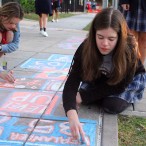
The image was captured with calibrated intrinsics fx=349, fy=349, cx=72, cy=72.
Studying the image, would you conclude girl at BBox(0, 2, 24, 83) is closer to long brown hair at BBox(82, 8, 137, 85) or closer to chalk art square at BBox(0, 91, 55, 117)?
chalk art square at BBox(0, 91, 55, 117)

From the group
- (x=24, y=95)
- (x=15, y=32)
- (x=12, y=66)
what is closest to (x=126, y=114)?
(x=24, y=95)

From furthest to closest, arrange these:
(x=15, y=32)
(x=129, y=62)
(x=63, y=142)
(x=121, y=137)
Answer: (x=15, y=32)
(x=129, y=62)
(x=121, y=137)
(x=63, y=142)

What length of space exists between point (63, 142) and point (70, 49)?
4266mm

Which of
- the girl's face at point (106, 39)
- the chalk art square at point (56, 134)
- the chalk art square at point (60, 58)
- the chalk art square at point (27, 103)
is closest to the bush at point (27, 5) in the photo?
the chalk art square at point (60, 58)

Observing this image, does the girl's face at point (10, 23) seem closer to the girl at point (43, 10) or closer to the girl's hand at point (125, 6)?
the girl's hand at point (125, 6)

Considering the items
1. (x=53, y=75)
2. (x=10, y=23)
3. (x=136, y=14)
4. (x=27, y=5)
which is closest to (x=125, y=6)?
(x=136, y=14)

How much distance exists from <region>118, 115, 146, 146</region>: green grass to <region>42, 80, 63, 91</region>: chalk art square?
40.2 inches

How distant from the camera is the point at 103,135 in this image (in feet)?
9.46

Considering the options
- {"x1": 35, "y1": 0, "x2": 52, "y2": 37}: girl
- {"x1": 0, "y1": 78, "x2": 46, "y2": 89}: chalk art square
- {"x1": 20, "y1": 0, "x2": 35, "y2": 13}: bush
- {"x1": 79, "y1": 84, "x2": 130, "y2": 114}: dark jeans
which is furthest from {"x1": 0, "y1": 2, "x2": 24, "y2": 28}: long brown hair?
{"x1": 20, "y1": 0, "x2": 35, "y2": 13}: bush

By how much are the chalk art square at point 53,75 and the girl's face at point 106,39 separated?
Result: 175 cm

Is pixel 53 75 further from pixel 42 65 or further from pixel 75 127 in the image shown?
pixel 75 127

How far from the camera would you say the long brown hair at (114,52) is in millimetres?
2789

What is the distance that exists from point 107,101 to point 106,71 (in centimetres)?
33

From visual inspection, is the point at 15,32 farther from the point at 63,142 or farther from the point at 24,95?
the point at 63,142
